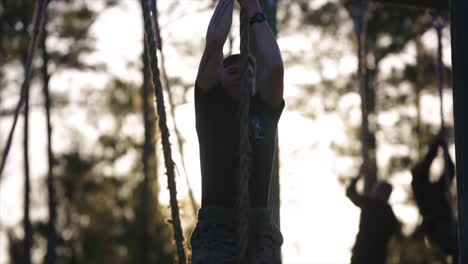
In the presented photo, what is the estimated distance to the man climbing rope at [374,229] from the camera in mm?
6391

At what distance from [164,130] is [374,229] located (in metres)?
2.84

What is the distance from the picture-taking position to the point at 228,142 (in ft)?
10.2

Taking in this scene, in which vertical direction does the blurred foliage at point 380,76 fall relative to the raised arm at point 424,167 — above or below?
above

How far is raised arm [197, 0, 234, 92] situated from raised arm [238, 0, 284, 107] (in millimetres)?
119

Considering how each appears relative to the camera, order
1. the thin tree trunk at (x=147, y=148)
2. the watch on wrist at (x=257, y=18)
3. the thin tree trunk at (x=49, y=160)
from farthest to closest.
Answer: the thin tree trunk at (x=147, y=148) → the thin tree trunk at (x=49, y=160) → the watch on wrist at (x=257, y=18)

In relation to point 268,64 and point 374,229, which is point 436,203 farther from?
point 268,64

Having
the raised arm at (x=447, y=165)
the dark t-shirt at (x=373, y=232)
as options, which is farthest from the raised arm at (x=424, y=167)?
the dark t-shirt at (x=373, y=232)

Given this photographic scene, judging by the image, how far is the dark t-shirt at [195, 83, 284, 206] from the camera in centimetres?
311

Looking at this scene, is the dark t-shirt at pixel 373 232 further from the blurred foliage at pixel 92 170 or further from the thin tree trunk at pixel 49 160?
the blurred foliage at pixel 92 170

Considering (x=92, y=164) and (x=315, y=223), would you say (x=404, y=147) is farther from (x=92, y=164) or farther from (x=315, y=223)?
(x=92, y=164)

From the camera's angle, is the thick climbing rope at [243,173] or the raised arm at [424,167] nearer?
the thick climbing rope at [243,173]

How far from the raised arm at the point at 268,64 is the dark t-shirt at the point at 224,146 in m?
0.09

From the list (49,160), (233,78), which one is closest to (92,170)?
(49,160)

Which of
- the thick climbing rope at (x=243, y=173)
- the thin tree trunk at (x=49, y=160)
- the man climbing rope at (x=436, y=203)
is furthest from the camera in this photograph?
the thin tree trunk at (x=49, y=160)
